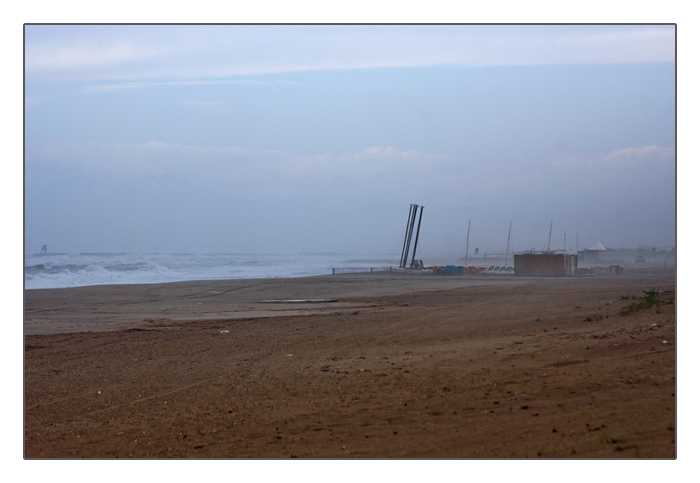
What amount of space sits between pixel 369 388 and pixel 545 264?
35.1m

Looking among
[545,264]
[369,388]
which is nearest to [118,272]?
[545,264]

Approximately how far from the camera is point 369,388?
6.90 meters

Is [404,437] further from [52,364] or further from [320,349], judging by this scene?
[52,364]

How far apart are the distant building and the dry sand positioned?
26.7 m

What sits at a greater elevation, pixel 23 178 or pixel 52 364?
pixel 23 178

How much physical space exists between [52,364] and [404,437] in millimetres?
7092

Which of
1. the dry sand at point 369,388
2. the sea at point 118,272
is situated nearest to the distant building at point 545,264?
the sea at point 118,272

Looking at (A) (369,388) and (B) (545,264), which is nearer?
(A) (369,388)

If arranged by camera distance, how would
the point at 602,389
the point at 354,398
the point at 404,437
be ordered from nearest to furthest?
the point at 404,437 < the point at 602,389 < the point at 354,398

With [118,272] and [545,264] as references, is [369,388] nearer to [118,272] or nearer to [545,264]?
[545,264]

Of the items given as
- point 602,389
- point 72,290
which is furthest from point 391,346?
point 72,290

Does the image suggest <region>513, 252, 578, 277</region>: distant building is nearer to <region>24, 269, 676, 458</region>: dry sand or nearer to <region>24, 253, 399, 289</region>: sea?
<region>24, 253, 399, 289</region>: sea

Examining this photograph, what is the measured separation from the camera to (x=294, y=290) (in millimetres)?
26266

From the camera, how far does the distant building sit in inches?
1506
